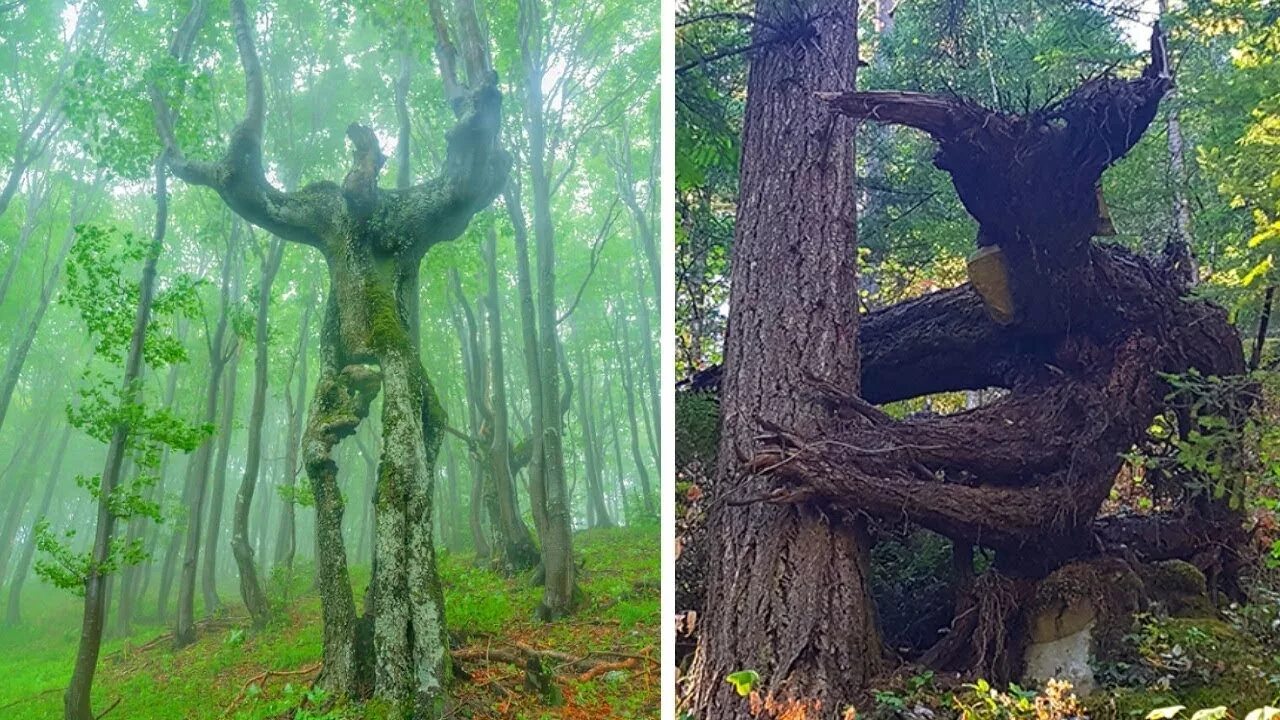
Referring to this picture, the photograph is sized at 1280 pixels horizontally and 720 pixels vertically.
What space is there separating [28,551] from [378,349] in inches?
41.4

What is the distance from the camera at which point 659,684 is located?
2.31m

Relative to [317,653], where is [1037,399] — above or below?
above

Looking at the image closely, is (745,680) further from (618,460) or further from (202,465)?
(202,465)

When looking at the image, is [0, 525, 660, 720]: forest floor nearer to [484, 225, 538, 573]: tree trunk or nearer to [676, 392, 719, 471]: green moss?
[484, 225, 538, 573]: tree trunk

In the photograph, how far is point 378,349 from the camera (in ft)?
8.28

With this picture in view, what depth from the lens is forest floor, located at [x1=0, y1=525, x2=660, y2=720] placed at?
2146 mm

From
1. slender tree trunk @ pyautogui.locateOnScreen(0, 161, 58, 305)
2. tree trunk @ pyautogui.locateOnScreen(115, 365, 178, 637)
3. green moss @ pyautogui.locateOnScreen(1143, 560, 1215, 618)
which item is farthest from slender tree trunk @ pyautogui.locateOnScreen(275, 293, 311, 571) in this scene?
green moss @ pyautogui.locateOnScreen(1143, 560, 1215, 618)

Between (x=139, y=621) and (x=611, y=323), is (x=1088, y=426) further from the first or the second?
(x=139, y=621)

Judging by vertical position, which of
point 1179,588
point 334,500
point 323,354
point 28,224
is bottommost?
point 1179,588

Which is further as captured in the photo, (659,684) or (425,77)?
(425,77)

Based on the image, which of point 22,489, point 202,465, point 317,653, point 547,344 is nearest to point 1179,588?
point 547,344

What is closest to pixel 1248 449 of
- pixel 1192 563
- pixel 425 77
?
pixel 1192 563

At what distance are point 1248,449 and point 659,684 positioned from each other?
60.2 inches

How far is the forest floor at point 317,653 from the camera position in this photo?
7.04 feet
